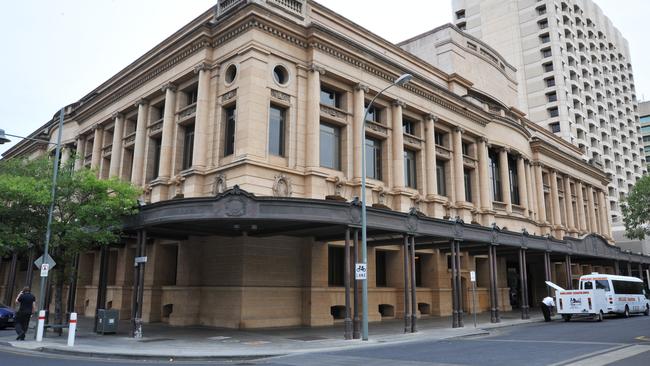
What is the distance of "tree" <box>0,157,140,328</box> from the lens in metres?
21.0

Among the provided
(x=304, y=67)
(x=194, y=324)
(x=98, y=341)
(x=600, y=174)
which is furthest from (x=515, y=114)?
(x=98, y=341)

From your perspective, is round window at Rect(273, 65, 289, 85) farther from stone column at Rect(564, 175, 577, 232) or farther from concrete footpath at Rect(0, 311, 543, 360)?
stone column at Rect(564, 175, 577, 232)

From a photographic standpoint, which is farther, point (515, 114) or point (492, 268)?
point (515, 114)

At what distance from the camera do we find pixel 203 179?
25594 mm

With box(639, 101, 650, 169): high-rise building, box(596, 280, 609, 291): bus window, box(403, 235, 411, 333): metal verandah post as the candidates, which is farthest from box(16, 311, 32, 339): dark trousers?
box(639, 101, 650, 169): high-rise building

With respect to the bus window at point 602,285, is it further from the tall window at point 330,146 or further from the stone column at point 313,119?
the stone column at point 313,119

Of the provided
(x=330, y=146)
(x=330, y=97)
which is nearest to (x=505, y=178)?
(x=330, y=97)

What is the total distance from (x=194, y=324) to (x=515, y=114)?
35176mm

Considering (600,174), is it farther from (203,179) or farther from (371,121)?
(203,179)

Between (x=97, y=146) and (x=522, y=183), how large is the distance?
34.7 m

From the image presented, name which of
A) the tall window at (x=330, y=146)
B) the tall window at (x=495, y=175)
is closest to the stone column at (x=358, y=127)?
the tall window at (x=330, y=146)

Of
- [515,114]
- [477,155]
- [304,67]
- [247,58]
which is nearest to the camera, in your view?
[247,58]

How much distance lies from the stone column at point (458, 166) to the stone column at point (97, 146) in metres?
25.5

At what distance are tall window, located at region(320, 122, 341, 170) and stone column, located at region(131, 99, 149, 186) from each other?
11440 mm
